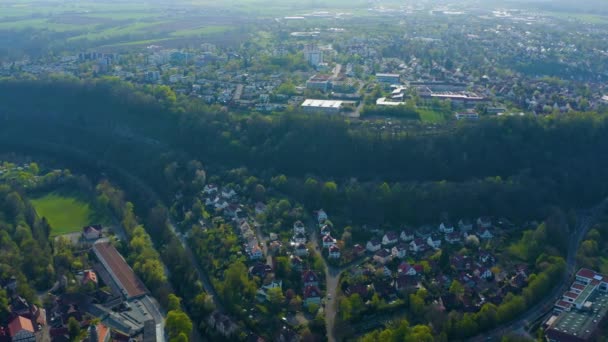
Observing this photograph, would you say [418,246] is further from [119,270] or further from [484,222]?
[119,270]

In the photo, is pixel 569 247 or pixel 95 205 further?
pixel 95 205

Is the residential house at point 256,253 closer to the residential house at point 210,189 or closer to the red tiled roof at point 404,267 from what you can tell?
the red tiled roof at point 404,267

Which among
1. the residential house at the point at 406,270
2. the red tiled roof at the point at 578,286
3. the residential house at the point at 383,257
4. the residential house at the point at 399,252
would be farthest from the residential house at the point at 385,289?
the red tiled roof at the point at 578,286

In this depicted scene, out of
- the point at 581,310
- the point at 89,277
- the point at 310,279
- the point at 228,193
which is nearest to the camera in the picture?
the point at 581,310

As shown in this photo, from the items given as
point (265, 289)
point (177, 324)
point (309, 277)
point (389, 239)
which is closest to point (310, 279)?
point (309, 277)

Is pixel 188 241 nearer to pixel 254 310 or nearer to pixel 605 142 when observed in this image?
pixel 254 310

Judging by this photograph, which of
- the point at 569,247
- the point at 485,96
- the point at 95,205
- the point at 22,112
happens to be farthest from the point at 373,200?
the point at 22,112

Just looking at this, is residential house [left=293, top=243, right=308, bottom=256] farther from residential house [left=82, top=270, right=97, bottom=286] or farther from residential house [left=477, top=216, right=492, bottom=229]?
residential house [left=477, top=216, right=492, bottom=229]
